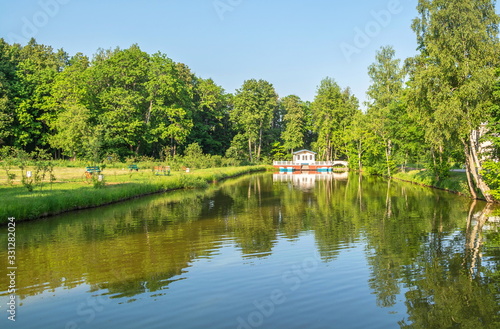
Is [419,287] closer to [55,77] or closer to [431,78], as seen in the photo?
[431,78]

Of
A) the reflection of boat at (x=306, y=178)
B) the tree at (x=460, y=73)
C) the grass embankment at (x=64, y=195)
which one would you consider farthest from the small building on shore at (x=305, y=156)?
the tree at (x=460, y=73)

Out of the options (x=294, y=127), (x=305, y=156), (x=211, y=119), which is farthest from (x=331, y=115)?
(x=211, y=119)

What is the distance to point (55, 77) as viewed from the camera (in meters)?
62.8

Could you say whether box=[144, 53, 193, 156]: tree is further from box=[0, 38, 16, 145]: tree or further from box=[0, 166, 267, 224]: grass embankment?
box=[0, 166, 267, 224]: grass embankment

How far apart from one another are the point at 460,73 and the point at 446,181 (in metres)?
13.2

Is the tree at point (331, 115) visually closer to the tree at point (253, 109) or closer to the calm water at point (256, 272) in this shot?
the tree at point (253, 109)

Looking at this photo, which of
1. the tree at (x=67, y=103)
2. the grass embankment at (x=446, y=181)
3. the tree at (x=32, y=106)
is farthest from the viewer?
the tree at (x=32, y=106)

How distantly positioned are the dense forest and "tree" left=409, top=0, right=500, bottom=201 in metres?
0.08

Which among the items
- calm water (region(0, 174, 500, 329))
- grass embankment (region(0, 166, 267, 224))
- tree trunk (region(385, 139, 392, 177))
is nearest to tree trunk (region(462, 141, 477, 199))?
calm water (region(0, 174, 500, 329))

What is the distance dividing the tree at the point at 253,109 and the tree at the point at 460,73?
199 feet

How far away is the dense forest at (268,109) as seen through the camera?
25703 mm

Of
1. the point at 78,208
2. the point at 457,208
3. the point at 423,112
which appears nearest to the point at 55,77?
the point at 78,208

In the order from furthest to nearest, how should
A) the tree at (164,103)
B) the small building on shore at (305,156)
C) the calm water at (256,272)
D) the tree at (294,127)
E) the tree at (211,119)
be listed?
1. the tree at (294,127)
2. the small building on shore at (305,156)
3. the tree at (211,119)
4. the tree at (164,103)
5. the calm water at (256,272)

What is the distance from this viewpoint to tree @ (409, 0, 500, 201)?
81.8ft
